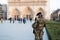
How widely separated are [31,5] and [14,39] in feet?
171

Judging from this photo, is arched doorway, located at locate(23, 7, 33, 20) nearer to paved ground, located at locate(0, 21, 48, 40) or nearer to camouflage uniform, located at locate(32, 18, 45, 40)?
paved ground, located at locate(0, 21, 48, 40)

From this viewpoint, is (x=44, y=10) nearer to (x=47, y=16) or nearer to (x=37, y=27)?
(x=47, y=16)

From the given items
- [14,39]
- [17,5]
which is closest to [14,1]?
[17,5]

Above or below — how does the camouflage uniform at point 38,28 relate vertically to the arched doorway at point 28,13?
above

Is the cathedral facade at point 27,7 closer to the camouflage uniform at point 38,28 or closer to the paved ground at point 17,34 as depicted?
the paved ground at point 17,34

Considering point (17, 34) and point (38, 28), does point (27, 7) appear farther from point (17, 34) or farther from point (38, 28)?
point (38, 28)

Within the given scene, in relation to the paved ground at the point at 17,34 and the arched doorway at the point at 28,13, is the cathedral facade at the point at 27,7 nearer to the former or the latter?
the arched doorway at the point at 28,13

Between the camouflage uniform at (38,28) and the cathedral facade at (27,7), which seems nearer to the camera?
the camouflage uniform at (38,28)

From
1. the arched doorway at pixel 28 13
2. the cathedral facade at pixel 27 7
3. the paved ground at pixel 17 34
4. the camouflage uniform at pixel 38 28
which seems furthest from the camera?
the arched doorway at pixel 28 13

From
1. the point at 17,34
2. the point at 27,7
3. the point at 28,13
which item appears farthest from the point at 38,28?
the point at 27,7

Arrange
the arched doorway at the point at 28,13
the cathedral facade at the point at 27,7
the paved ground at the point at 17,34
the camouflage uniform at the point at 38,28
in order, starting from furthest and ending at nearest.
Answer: the arched doorway at the point at 28,13, the cathedral facade at the point at 27,7, the paved ground at the point at 17,34, the camouflage uniform at the point at 38,28

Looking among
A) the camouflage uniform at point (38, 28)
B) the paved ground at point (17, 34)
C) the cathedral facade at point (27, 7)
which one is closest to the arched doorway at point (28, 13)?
the cathedral facade at point (27, 7)

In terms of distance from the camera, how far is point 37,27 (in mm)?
8664

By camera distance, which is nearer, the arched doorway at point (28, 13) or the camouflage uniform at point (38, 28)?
the camouflage uniform at point (38, 28)
